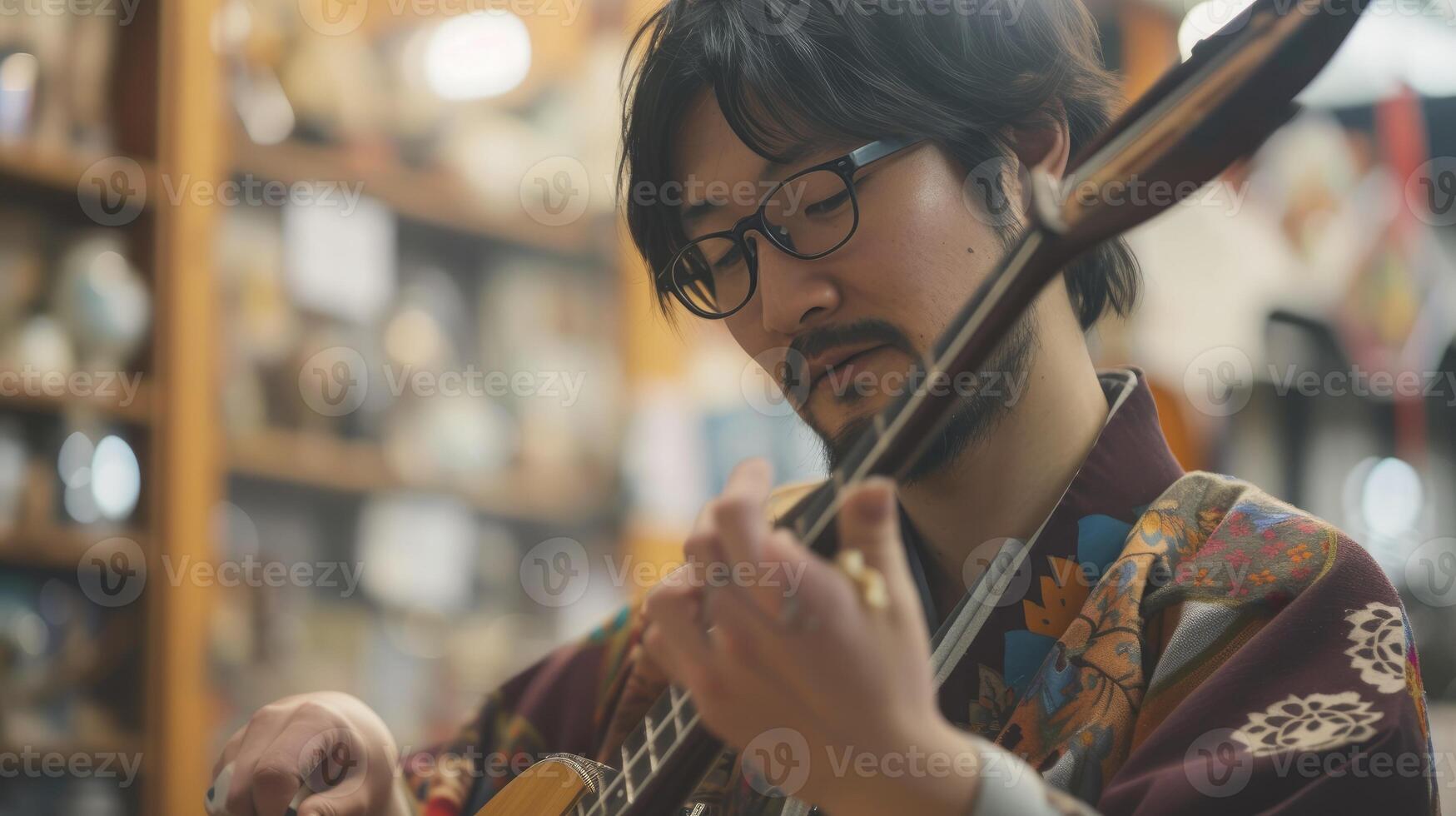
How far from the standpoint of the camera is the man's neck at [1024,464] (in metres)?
0.94

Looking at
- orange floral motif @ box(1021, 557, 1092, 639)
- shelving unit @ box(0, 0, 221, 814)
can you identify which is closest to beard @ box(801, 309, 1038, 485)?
orange floral motif @ box(1021, 557, 1092, 639)

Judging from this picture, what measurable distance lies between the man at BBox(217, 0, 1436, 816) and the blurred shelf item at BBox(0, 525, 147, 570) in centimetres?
107

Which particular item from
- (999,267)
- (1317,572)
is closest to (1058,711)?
Answer: (1317,572)

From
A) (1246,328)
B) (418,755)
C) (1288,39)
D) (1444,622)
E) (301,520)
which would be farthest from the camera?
(1246,328)

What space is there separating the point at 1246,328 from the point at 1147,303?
0.32m

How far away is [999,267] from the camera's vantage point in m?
0.62

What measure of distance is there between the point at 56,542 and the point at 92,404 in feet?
0.71

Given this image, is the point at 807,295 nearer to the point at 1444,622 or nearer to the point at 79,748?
the point at 79,748

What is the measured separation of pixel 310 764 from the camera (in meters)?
0.89

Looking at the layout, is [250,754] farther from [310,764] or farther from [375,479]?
[375,479]

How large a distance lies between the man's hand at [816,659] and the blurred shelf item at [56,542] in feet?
5.63

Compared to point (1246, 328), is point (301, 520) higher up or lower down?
lower down

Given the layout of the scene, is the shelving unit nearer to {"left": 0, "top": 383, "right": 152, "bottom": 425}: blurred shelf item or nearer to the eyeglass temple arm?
{"left": 0, "top": 383, "right": 152, "bottom": 425}: blurred shelf item

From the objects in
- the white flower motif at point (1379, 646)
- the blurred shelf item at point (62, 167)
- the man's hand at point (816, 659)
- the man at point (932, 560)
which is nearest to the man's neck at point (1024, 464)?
the man at point (932, 560)
